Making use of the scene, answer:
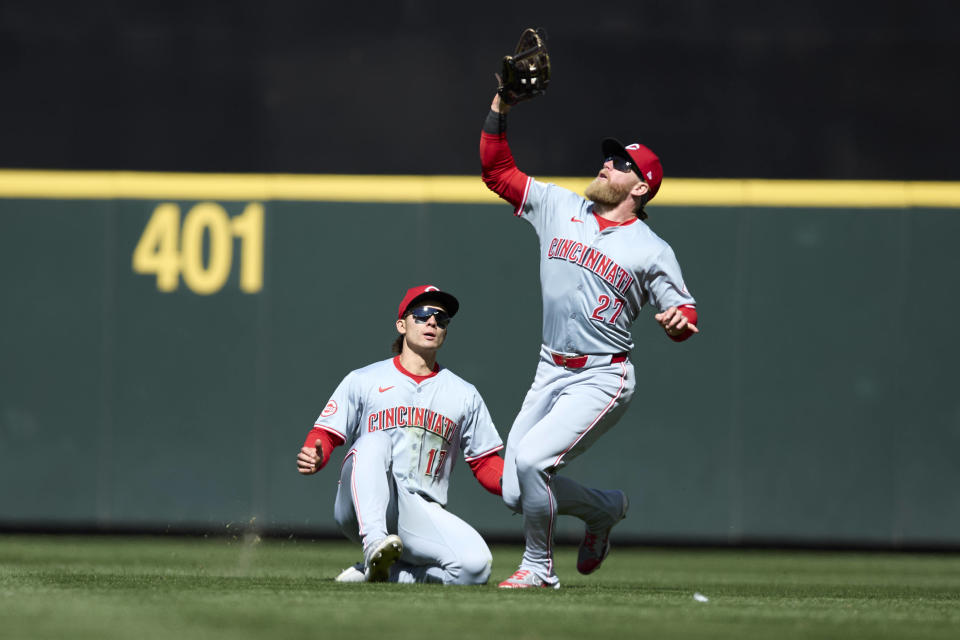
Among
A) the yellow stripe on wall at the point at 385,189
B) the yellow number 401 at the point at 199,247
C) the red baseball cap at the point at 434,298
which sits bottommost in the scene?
the red baseball cap at the point at 434,298

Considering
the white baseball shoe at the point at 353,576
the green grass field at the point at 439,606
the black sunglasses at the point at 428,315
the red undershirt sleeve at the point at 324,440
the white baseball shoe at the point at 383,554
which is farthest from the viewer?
the black sunglasses at the point at 428,315

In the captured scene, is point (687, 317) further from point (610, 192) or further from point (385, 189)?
point (385, 189)

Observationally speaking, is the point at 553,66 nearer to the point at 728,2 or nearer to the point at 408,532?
the point at 728,2

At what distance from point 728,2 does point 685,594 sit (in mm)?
4256

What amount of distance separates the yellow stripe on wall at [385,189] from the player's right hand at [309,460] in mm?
3429

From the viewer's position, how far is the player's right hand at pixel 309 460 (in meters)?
4.42

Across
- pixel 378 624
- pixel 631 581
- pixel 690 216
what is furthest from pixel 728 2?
pixel 378 624

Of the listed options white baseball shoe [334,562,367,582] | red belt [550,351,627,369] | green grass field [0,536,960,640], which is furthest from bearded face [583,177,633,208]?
white baseball shoe [334,562,367,582]

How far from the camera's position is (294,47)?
775 centimetres

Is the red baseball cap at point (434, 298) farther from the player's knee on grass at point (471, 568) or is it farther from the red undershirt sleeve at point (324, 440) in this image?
the player's knee on grass at point (471, 568)

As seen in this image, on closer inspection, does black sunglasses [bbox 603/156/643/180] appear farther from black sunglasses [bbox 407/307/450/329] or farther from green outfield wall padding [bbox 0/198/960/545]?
green outfield wall padding [bbox 0/198/960/545]

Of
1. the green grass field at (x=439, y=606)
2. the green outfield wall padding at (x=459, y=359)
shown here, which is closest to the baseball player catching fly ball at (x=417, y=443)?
the green grass field at (x=439, y=606)

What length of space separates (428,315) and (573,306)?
0.59 meters

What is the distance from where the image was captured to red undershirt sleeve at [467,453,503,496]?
16.1 feet
